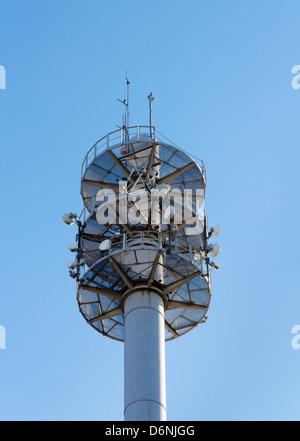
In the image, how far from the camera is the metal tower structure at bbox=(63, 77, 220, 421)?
3762 cm

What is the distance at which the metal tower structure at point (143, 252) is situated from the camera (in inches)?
1481

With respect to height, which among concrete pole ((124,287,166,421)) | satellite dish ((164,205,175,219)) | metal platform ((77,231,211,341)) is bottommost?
concrete pole ((124,287,166,421))

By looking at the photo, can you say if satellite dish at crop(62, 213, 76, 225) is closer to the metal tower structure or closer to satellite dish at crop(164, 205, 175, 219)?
the metal tower structure

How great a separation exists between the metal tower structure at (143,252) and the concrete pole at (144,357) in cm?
5

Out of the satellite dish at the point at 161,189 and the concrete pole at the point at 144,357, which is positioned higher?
the satellite dish at the point at 161,189

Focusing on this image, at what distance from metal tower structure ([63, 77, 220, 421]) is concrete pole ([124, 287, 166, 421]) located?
1.9 inches

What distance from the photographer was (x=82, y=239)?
42094 millimetres

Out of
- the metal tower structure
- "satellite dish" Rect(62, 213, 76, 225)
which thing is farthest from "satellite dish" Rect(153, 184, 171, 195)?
"satellite dish" Rect(62, 213, 76, 225)

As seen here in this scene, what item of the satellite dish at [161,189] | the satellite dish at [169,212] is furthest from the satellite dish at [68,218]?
the satellite dish at [169,212]

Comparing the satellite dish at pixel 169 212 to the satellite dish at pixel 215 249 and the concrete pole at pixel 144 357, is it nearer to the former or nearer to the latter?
the satellite dish at pixel 215 249

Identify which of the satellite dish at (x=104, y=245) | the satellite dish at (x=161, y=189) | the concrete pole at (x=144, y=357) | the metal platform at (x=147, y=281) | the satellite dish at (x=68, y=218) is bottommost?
the concrete pole at (x=144, y=357)

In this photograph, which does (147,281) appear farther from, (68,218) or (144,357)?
(68,218)
